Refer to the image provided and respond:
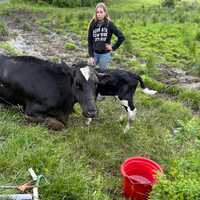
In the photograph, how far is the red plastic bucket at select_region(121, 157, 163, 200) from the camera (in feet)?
17.7

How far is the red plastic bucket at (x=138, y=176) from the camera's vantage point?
5.39 m

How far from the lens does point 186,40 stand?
619 inches

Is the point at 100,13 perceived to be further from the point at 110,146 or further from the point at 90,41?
the point at 110,146

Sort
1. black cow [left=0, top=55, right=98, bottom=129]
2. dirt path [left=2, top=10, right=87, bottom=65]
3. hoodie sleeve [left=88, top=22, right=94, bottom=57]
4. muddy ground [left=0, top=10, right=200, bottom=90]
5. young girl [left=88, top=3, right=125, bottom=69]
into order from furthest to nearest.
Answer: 1. dirt path [left=2, top=10, right=87, bottom=65]
2. muddy ground [left=0, top=10, right=200, bottom=90]
3. hoodie sleeve [left=88, top=22, right=94, bottom=57]
4. young girl [left=88, top=3, right=125, bottom=69]
5. black cow [left=0, top=55, right=98, bottom=129]

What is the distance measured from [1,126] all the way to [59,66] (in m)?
1.70

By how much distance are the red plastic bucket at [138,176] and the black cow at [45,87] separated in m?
1.28

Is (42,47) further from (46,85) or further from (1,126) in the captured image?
(1,126)

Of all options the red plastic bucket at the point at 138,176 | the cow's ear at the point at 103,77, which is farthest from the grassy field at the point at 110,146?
the cow's ear at the point at 103,77

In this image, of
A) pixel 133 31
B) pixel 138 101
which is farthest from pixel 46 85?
pixel 133 31

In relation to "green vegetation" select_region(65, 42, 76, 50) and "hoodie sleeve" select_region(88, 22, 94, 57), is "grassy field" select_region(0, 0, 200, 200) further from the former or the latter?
"green vegetation" select_region(65, 42, 76, 50)

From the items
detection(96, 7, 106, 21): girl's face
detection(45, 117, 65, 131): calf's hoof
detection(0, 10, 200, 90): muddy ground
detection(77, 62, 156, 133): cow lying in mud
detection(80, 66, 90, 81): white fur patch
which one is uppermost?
detection(96, 7, 106, 21): girl's face

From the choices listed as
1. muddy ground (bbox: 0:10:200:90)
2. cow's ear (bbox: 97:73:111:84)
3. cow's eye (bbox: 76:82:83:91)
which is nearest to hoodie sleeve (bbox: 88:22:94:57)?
cow's ear (bbox: 97:73:111:84)

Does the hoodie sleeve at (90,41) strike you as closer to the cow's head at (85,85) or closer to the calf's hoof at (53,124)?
the cow's head at (85,85)

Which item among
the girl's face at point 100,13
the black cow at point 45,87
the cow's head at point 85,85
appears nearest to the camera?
the cow's head at point 85,85
